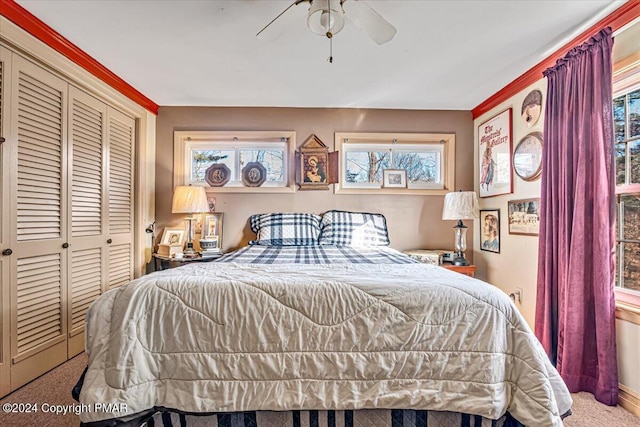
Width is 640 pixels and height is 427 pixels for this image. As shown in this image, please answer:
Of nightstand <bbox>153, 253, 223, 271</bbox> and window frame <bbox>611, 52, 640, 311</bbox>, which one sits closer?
window frame <bbox>611, 52, 640, 311</bbox>

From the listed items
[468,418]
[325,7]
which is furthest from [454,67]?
[468,418]

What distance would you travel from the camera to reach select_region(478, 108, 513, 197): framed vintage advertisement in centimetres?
271

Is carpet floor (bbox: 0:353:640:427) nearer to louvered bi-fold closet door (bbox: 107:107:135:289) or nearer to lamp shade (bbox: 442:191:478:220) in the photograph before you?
louvered bi-fold closet door (bbox: 107:107:135:289)

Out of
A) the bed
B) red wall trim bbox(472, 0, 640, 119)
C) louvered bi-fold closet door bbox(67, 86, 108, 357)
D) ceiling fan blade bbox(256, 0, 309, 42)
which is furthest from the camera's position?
louvered bi-fold closet door bbox(67, 86, 108, 357)

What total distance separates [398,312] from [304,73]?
213 centimetres

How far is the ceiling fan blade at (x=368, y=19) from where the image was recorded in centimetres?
140

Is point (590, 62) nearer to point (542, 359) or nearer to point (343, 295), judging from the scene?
point (542, 359)

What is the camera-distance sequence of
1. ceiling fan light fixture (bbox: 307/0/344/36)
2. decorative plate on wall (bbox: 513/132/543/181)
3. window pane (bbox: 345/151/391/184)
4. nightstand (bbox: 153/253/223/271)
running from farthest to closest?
window pane (bbox: 345/151/391/184), nightstand (bbox: 153/253/223/271), decorative plate on wall (bbox: 513/132/543/181), ceiling fan light fixture (bbox: 307/0/344/36)

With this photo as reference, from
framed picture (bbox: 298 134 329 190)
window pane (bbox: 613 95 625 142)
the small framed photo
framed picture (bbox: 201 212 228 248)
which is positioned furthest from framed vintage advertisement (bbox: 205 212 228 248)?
window pane (bbox: 613 95 625 142)

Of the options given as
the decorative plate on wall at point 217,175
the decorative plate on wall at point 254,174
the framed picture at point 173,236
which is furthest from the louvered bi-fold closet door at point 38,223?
the decorative plate on wall at point 254,174

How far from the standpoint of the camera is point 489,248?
300 centimetres

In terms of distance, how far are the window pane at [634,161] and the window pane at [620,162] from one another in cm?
3

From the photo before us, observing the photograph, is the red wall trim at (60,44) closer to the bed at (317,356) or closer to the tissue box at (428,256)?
the bed at (317,356)

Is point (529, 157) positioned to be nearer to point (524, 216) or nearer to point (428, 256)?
point (524, 216)
